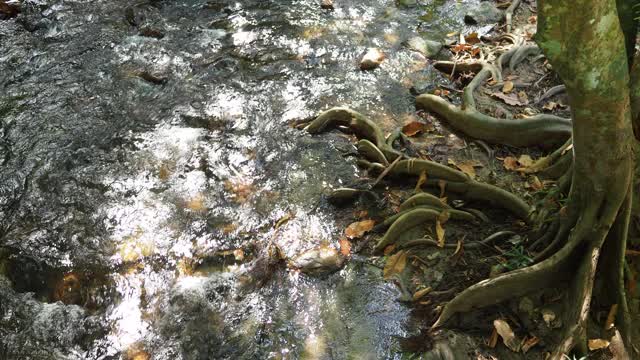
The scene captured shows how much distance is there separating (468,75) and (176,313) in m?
4.63

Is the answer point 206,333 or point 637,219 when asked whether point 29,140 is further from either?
point 637,219

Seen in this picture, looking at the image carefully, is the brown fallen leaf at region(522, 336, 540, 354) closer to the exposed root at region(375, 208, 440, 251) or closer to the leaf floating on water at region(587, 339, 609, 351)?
the leaf floating on water at region(587, 339, 609, 351)

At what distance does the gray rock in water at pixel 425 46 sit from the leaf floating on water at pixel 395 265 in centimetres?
368

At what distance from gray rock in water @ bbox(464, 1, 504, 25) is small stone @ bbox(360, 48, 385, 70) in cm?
177

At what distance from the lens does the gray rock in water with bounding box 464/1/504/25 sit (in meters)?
7.82

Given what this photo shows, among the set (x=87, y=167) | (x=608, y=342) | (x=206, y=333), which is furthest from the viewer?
(x=87, y=167)

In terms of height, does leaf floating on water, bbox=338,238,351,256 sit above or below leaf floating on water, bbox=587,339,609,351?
below

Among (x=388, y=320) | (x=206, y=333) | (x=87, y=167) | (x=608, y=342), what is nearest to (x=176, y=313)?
(x=206, y=333)

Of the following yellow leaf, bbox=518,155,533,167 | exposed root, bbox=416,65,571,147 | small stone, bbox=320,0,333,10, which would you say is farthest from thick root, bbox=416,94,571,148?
small stone, bbox=320,0,333,10

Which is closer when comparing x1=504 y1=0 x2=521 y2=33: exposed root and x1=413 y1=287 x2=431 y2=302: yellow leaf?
x1=413 y1=287 x2=431 y2=302: yellow leaf

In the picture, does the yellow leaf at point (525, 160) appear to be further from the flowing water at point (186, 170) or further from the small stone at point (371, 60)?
the small stone at point (371, 60)

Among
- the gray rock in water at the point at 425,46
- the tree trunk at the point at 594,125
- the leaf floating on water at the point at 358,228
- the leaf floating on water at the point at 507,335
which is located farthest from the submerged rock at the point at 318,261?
the gray rock in water at the point at 425,46

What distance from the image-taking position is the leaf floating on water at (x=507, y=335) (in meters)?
3.64

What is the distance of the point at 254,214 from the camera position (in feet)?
15.9
